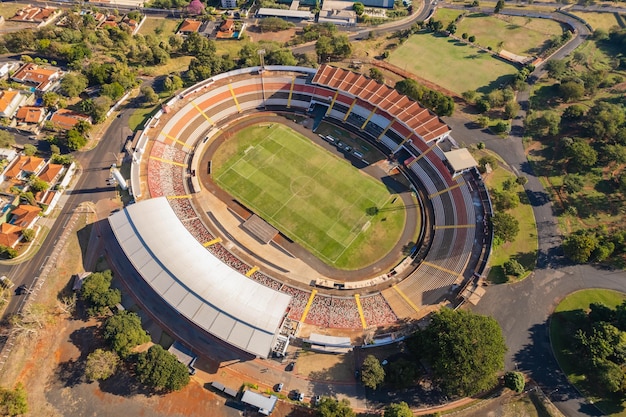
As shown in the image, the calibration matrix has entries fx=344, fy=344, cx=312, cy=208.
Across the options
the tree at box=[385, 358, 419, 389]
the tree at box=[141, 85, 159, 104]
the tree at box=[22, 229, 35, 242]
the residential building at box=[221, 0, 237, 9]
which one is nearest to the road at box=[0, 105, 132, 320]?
the tree at box=[22, 229, 35, 242]

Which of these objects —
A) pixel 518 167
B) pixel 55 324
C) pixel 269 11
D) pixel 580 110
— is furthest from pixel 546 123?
pixel 55 324

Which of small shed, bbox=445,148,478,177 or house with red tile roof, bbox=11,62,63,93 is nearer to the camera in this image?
small shed, bbox=445,148,478,177

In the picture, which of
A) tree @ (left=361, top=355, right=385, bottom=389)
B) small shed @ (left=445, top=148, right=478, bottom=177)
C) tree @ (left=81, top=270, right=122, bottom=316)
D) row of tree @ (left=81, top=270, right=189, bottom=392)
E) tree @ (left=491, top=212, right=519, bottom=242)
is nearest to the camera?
row of tree @ (left=81, top=270, right=189, bottom=392)

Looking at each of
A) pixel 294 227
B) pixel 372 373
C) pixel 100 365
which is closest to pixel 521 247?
pixel 372 373

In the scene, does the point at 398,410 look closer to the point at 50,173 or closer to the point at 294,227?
the point at 294,227

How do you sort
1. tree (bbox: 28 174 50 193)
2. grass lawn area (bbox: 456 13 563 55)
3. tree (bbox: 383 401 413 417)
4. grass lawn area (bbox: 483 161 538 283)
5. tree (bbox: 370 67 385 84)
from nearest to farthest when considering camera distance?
tree (bbox: 383 401 413 417), grass lawn area (bbox: 483 161 538 283), tree (bbox: 28 174 50 193), tree (bbox: 370 67 385 84), grass lawn area (bbox: 456 13 563 55)

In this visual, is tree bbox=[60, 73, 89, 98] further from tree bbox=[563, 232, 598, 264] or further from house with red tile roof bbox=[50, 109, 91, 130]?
tree bbox=[563, 232, 598, 264]

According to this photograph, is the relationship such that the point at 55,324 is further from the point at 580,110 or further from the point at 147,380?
the point at 580,110

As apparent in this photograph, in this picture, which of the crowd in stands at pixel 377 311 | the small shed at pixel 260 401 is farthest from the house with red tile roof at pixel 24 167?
the crowd in stands at pixel 377 311

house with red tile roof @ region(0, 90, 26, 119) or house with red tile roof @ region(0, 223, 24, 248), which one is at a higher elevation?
house with red tile roof @ region(0, 90, 26, 119)
